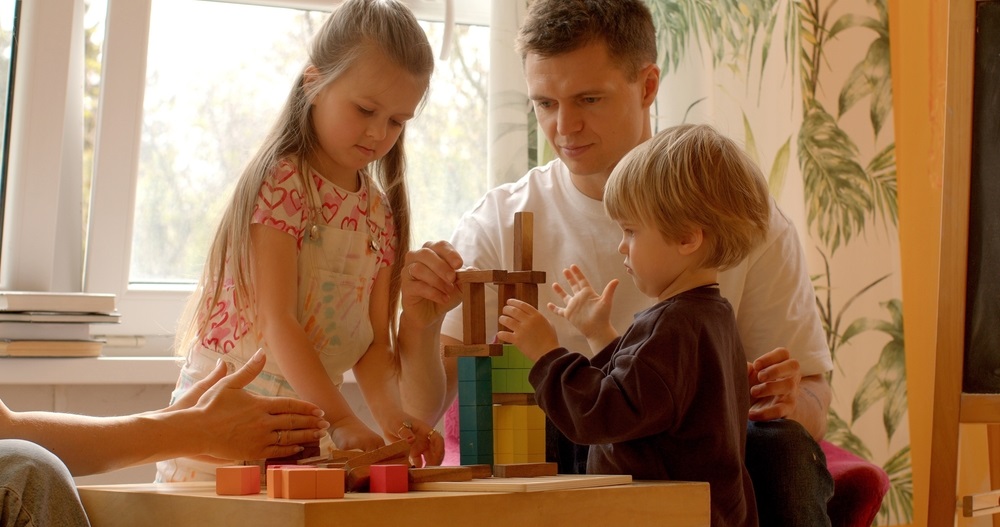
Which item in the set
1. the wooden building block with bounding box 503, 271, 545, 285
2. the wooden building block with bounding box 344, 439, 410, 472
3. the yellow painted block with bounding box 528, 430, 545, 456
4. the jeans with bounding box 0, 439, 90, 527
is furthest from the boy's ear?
the jeans with bounding box 0, 439, 90, 527

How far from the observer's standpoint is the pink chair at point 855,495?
1518 millimetres

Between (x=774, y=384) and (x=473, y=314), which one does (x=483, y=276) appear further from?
(x=774, y=384)

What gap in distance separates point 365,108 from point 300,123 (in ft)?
0.42

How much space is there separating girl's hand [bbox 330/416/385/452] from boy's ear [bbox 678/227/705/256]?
1.54ft

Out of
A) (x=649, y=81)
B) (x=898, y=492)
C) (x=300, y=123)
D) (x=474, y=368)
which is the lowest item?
(x=898, y=492)

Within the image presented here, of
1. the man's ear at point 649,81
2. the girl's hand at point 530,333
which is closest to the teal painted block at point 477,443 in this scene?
the girl's hand at point 530,333

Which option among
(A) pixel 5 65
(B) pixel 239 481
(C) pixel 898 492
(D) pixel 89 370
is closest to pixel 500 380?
(B) pixel 239 481

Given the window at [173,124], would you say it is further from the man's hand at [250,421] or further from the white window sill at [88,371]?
the man's hand at [250,421]

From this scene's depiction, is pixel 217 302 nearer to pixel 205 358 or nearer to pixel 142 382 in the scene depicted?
pixel 205 358

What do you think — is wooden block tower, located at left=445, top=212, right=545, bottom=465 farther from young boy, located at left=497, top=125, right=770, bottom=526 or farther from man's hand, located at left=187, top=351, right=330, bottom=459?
man's hand, located at left=187, top=351, right=330, bottom=459

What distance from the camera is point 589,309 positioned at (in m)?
1.34

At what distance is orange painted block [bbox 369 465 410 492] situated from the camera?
1.05 meters

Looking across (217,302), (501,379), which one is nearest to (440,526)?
(501,379)

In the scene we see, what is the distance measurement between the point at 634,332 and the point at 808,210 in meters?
1.23
